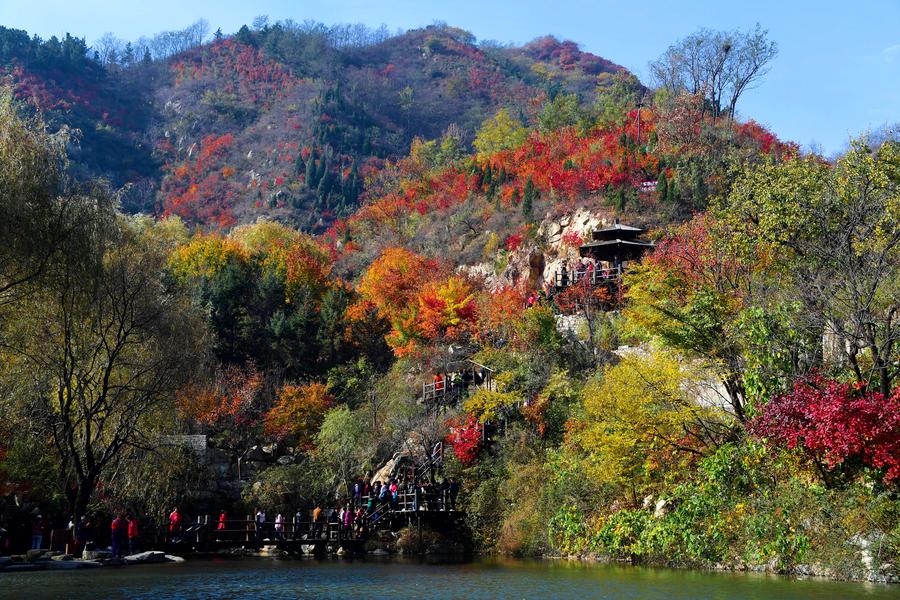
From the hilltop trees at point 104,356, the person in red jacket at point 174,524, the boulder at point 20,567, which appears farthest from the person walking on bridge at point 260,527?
the boulder at point 20,567

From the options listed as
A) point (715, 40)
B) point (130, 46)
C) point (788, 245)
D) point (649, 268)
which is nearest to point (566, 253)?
point (649, 268)

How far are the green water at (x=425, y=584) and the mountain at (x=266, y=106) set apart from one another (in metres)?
71.4

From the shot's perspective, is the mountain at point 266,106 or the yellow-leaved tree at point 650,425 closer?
the yellow-leaved tree at point 650,425

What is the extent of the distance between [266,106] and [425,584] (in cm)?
11185

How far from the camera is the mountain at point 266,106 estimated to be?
345ft

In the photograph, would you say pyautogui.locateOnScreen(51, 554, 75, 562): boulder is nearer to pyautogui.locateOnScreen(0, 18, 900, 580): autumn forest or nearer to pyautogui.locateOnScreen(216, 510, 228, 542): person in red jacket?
pyautogui.locateOnScreen(0, 18, 900, 580): autumn forest

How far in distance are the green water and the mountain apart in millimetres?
71404

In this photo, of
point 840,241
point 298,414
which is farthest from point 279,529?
→ point 840,241

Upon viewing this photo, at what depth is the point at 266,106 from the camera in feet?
412

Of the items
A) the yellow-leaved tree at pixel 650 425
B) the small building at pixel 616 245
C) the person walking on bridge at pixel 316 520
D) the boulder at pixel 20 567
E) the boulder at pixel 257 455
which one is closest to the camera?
the boulder at pixel 20 567

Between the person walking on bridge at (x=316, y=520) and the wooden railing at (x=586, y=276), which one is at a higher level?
the wooden railing at (x=586, y=276)

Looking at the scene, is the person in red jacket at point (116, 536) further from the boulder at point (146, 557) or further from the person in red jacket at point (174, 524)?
the person in red jacket at point (174, 524)

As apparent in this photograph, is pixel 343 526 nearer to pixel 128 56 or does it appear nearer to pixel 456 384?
pixel 456 384

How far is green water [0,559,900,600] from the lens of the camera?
61.7 feet
